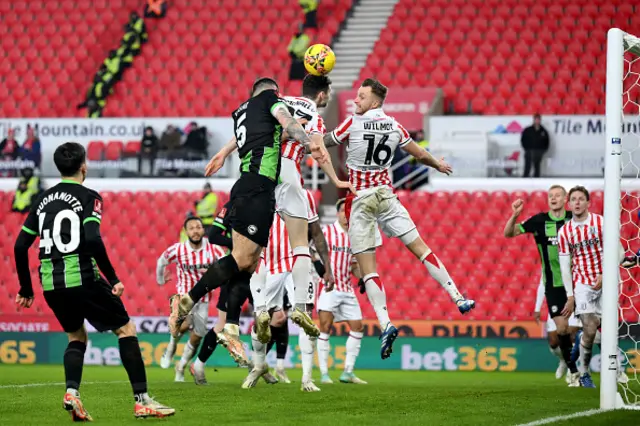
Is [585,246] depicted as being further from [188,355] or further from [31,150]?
[31,150]

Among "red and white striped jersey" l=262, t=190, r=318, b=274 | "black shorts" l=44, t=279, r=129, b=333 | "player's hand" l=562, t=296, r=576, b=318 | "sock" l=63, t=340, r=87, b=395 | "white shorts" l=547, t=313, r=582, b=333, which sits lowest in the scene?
"sock" l=63, t=340, r=87, b=395

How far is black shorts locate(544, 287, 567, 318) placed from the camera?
1271 centimetres

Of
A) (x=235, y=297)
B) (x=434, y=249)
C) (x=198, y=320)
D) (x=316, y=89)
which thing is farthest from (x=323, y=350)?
(x=434, y=249)

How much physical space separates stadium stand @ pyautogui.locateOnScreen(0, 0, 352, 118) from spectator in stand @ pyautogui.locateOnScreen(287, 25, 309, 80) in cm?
30

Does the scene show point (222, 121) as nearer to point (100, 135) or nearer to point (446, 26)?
point (100, 135)

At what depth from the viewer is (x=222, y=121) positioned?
787 inches

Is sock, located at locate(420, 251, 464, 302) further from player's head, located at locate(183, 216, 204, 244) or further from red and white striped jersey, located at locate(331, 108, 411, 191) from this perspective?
player's head, located at locate(183, 216, 204, 244)

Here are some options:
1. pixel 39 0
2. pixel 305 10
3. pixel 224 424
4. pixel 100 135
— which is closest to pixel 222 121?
pixel 100 135

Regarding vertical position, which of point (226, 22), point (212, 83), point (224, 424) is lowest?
point (224, 424)

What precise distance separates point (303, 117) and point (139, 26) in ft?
49.4

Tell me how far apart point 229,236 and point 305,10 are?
12.2 m

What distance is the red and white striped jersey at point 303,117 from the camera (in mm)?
9414

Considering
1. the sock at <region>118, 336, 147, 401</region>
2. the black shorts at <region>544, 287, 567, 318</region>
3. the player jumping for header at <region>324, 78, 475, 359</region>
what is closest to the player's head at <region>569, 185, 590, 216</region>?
the black shorts at <region>544, 287, 567, 318</region>

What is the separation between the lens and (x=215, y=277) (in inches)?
332
